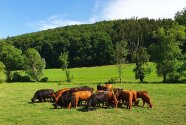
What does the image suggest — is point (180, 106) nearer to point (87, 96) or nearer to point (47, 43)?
point (87, 96)

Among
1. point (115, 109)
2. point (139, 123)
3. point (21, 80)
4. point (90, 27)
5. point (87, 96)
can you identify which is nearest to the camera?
point (139, 123)

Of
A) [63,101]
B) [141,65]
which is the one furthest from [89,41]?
[63,101]

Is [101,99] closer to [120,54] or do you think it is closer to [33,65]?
[120,54]

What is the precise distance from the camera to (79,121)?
1956 centimetres

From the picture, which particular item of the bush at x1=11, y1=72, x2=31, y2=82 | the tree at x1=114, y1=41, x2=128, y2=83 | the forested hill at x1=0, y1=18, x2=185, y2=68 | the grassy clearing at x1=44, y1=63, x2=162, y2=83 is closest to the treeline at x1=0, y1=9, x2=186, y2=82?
the forested hill at x1=0, y1=18, x2=185, y2=68

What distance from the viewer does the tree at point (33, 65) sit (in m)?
74.9

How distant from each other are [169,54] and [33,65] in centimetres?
3309

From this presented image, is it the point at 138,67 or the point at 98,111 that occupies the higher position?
the point at 138,67

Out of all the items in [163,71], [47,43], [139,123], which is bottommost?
[139,123]

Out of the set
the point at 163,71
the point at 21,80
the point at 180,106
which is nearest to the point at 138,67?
the point at 163,71

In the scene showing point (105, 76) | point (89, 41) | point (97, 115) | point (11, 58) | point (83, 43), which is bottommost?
point (97, 115)

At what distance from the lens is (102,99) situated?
2286 centimetres

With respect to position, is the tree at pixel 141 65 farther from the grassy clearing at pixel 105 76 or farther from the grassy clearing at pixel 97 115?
the grassy clearing at pixel 97 115

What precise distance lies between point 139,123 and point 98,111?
3532mm
